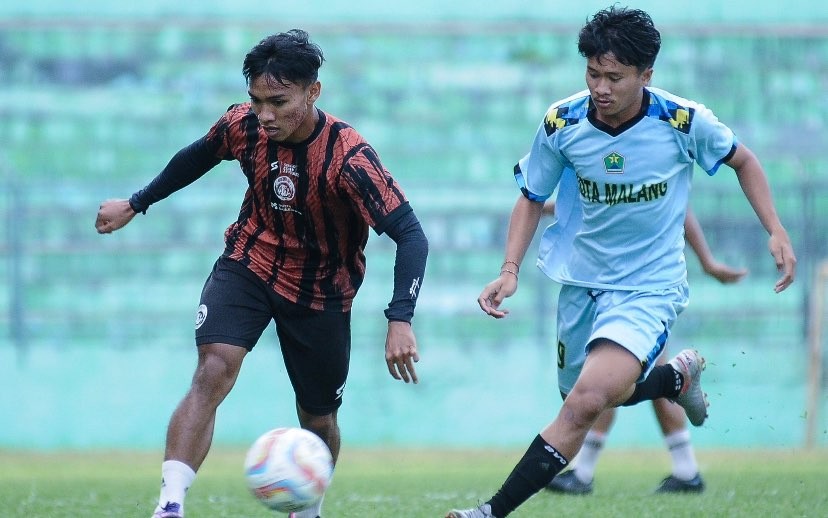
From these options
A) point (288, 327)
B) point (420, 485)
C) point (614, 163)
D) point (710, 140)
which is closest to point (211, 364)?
point (288, 327)

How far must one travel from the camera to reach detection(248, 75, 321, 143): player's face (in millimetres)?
5180

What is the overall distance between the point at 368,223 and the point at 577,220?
1.08 meters

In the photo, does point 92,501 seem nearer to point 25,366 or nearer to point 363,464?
point 363,464

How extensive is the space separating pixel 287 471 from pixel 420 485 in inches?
142

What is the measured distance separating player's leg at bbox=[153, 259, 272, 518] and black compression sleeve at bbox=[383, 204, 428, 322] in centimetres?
62

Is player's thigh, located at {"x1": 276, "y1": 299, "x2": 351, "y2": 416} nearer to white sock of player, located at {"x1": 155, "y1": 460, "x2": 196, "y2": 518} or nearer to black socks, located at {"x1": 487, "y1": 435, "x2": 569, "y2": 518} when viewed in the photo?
white sock of player, located at {"x1": 155, "y1": 460, "x2": 196, "y2": 518}

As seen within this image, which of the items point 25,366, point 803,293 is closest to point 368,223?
point 25,366

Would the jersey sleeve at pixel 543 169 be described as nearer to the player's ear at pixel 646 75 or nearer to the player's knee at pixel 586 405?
the player's ear at pixel 646 75

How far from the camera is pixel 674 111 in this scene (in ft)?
17.8

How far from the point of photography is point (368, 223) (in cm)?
524

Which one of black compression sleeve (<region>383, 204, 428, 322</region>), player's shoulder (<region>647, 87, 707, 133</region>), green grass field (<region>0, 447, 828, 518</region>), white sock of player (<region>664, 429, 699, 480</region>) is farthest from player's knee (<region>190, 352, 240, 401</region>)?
white sock of player (<region>664, 429, 699, 480</region>)

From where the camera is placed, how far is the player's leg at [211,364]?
491 centimetres

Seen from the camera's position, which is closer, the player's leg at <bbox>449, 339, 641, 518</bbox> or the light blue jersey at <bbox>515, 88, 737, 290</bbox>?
the player's leg at <bbox>449, 339, 641, 518</bbox>

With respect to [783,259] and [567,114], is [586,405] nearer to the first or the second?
[783,259]
